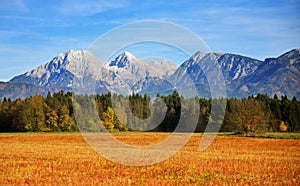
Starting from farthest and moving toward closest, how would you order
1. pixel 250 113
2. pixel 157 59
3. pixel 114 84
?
pixel 250 113 < pixel 114 84 < pixel 157 59

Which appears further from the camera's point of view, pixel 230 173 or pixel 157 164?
pixel 157 164

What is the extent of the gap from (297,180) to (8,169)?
46.6 ft

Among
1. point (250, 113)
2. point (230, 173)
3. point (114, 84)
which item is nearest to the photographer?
point (230, 173)

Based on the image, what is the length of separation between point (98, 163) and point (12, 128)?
92198mm

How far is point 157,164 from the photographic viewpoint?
25547mm

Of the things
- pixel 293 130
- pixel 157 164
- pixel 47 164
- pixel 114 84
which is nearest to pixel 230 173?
pixel 157 164

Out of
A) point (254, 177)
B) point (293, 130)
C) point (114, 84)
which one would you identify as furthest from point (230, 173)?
point (293, 130)

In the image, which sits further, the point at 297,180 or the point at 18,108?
the point at 18,108

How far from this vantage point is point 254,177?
1983cm

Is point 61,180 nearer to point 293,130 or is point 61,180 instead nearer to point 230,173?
point 230,173

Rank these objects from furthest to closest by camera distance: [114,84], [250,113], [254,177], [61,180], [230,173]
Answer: [250,113]
[114,84]
[230,173]
[254,177]
[61,180]

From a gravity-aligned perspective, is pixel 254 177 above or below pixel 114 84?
below

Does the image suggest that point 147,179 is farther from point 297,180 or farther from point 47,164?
point 47,164

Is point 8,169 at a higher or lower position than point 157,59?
lower
